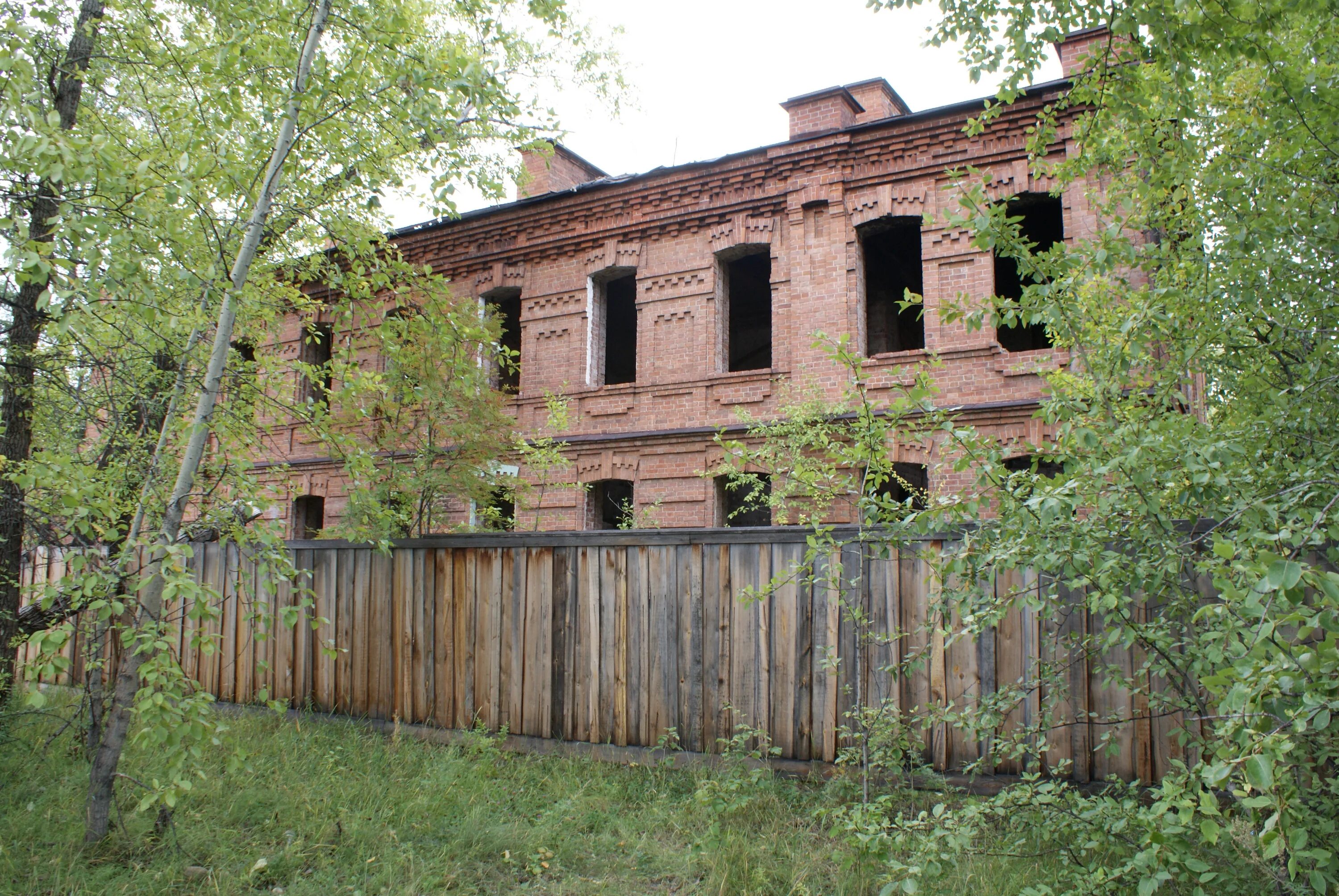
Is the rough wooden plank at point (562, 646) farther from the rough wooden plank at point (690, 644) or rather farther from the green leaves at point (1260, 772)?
the green leaves at point (1260, 772)

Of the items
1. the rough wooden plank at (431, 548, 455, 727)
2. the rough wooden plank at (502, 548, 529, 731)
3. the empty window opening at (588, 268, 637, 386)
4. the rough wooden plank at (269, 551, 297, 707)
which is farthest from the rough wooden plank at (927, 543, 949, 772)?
the empty window opening at (588, 268, 637, 386)

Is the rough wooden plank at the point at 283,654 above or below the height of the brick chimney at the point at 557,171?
below

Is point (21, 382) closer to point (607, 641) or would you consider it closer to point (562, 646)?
point (562, 646)

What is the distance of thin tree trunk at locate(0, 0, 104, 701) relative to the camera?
6199 millimetres

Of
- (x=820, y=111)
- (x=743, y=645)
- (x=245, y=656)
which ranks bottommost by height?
(x=245, y=656)

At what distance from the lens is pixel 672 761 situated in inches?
223

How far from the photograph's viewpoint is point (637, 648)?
19.7 ft

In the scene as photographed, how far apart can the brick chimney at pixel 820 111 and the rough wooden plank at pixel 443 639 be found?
8.84 meters

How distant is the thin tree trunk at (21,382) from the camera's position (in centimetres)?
620

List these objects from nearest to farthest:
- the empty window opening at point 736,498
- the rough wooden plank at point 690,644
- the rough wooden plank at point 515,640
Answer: the rough wooden plank at point 690,644, the rough wooden plank at point 515,640, the empty window opening at point 736,498

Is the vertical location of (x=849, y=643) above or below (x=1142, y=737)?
above

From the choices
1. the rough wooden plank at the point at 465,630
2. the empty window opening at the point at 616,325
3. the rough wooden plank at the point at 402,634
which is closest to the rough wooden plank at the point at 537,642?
the rough wooden plank at the point at 465,630

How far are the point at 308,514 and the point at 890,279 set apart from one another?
1191cm

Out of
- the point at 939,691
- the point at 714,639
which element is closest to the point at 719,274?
the point at 714,639
